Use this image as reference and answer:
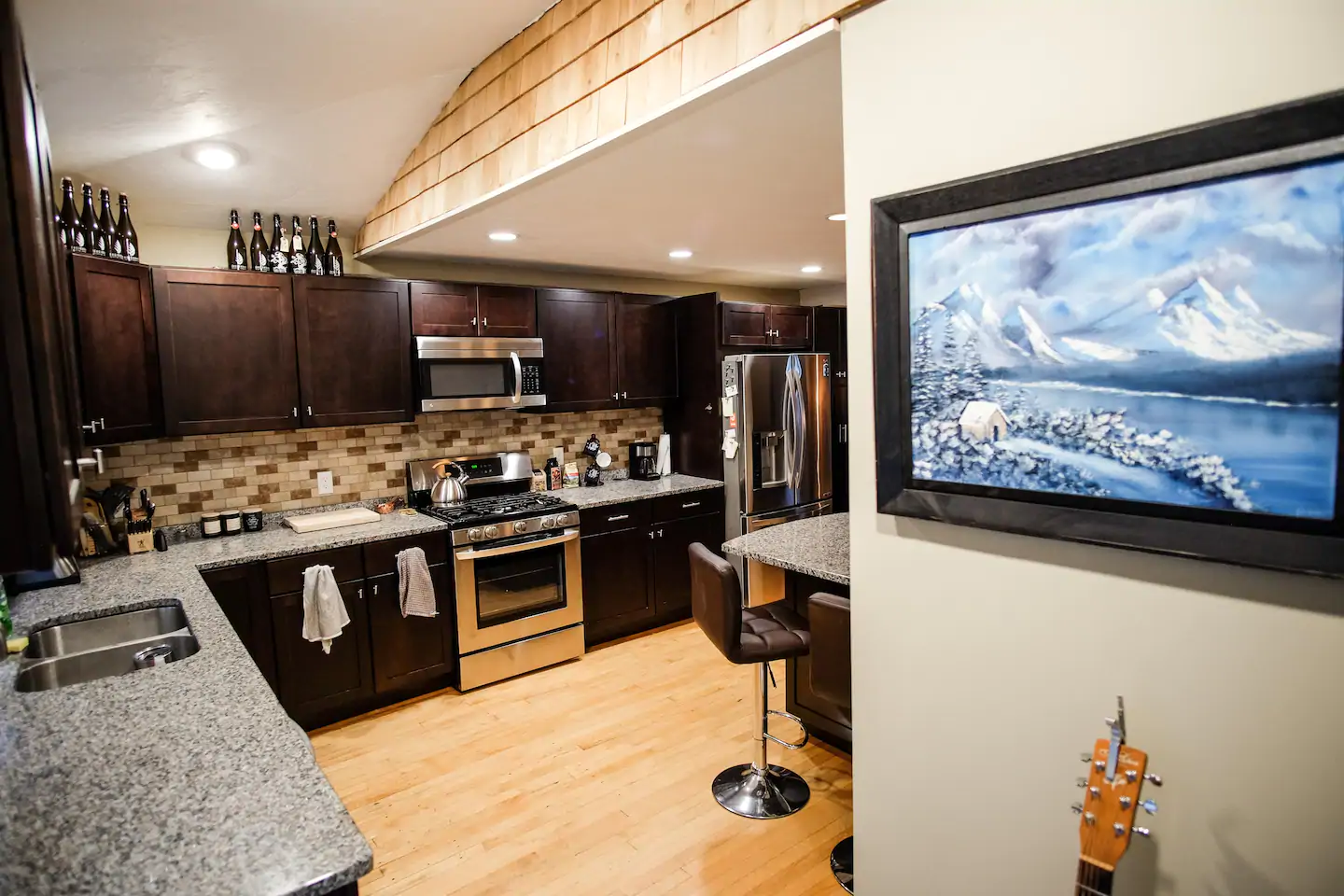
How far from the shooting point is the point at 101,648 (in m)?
2.18

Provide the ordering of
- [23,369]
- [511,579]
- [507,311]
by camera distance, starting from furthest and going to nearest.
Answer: [507,311] < [511,579] < [23,369]

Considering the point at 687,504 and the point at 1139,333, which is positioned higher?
the point at 1139,333

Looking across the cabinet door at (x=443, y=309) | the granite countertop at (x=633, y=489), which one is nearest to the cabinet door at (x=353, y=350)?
the cabinet door at (x=443, y=309)

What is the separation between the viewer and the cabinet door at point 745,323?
4.69 metres

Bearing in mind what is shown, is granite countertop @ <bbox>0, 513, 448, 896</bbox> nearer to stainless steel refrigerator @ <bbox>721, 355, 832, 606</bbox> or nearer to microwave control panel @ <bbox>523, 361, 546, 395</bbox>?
microwave control panel @ <bbox>523, 361, 546, 395</bbox>

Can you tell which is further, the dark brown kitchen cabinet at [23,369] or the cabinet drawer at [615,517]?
the cabinet drawer at [615,517]

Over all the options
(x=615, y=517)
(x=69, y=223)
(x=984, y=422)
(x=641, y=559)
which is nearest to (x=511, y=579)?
(x=615, y=517)

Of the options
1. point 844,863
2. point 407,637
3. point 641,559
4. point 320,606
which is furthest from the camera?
point 641,559

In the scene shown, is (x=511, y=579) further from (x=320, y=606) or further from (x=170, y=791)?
(x=170, y=791)

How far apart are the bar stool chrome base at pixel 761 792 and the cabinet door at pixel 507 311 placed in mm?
2643

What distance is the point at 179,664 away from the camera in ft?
6.18

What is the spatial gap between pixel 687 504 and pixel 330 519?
2.07m

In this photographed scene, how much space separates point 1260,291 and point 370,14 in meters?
2.29

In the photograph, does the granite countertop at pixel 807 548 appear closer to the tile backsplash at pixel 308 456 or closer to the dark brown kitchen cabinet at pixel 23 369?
the dark brown kitchen cabinet at pixel 23 369
